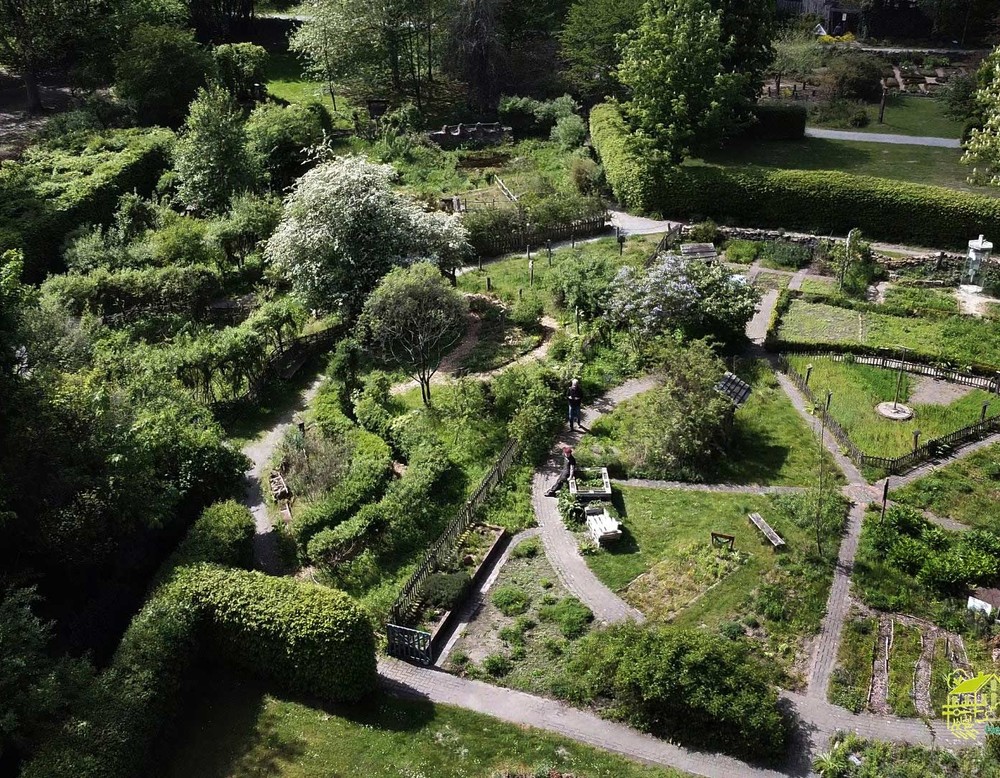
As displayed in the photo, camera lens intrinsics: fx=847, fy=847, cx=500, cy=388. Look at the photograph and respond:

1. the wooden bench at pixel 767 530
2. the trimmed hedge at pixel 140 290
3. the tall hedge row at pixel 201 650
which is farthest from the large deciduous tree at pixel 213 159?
the wooden bench at pixel 767 530

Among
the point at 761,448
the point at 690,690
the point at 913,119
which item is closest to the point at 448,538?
the point at 690,690

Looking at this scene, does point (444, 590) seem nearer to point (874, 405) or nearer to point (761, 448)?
point (761, 448)

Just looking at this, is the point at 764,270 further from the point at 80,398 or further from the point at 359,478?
the point at 80,398

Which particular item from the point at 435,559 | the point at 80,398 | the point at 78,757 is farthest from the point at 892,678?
the point at 80,398

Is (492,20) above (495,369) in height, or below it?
above

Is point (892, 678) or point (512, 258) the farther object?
point (512, 258)

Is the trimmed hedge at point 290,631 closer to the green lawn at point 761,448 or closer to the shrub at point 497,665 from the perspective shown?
the shrub at point 497,665

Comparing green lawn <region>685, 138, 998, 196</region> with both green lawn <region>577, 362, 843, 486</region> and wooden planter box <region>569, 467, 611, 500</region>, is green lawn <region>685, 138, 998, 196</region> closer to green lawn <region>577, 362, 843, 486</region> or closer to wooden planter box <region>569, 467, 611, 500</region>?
green lawn <region>577, 362, 843, 486</region>
